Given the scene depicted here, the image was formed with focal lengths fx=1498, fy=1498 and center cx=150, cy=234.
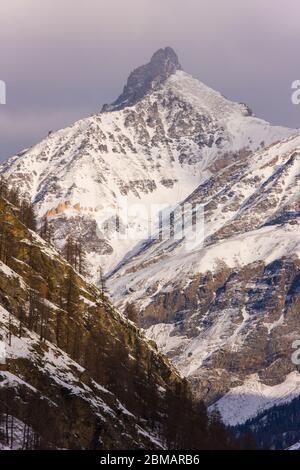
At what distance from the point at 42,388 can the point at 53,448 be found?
46.4ft

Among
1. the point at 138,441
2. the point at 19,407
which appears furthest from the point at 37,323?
the point at 19,407

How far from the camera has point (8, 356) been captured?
17300 cm

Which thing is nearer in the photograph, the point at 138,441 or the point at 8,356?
the point at 8,356
